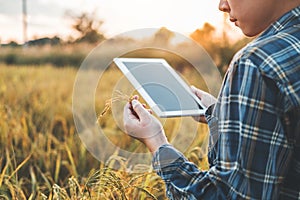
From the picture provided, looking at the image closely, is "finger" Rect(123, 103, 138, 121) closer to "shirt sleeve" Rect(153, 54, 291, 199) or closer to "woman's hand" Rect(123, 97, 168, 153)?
"woman's hand" Rect(123, 97, 168, 153)

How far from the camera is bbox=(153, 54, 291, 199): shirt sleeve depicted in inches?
30.7

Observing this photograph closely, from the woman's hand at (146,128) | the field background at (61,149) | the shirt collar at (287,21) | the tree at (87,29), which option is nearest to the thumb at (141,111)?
the woman's hand at (146,128)

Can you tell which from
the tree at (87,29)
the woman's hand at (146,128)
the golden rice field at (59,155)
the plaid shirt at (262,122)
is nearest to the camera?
the plaid shirt at (262,122)

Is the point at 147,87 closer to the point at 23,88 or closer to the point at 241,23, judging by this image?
the point at 241,23

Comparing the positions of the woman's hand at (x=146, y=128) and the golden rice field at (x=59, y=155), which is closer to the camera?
the woman's hand at (x=146, y=128)

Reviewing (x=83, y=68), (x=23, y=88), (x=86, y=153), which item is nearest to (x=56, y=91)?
(x=23, y=88)

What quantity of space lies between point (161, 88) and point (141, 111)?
161mm

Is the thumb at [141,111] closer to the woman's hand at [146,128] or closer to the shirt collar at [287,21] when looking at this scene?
the woman's hand at [146,128]

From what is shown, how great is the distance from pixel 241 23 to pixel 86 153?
1607 mm

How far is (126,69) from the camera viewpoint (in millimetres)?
1128

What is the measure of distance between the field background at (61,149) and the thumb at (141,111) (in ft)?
0.56

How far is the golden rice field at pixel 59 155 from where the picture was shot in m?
Answer: 1.46

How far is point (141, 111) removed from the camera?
1.00 meters

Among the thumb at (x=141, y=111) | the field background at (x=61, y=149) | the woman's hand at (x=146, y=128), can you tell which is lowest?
the field background at (x=61, y=149)
